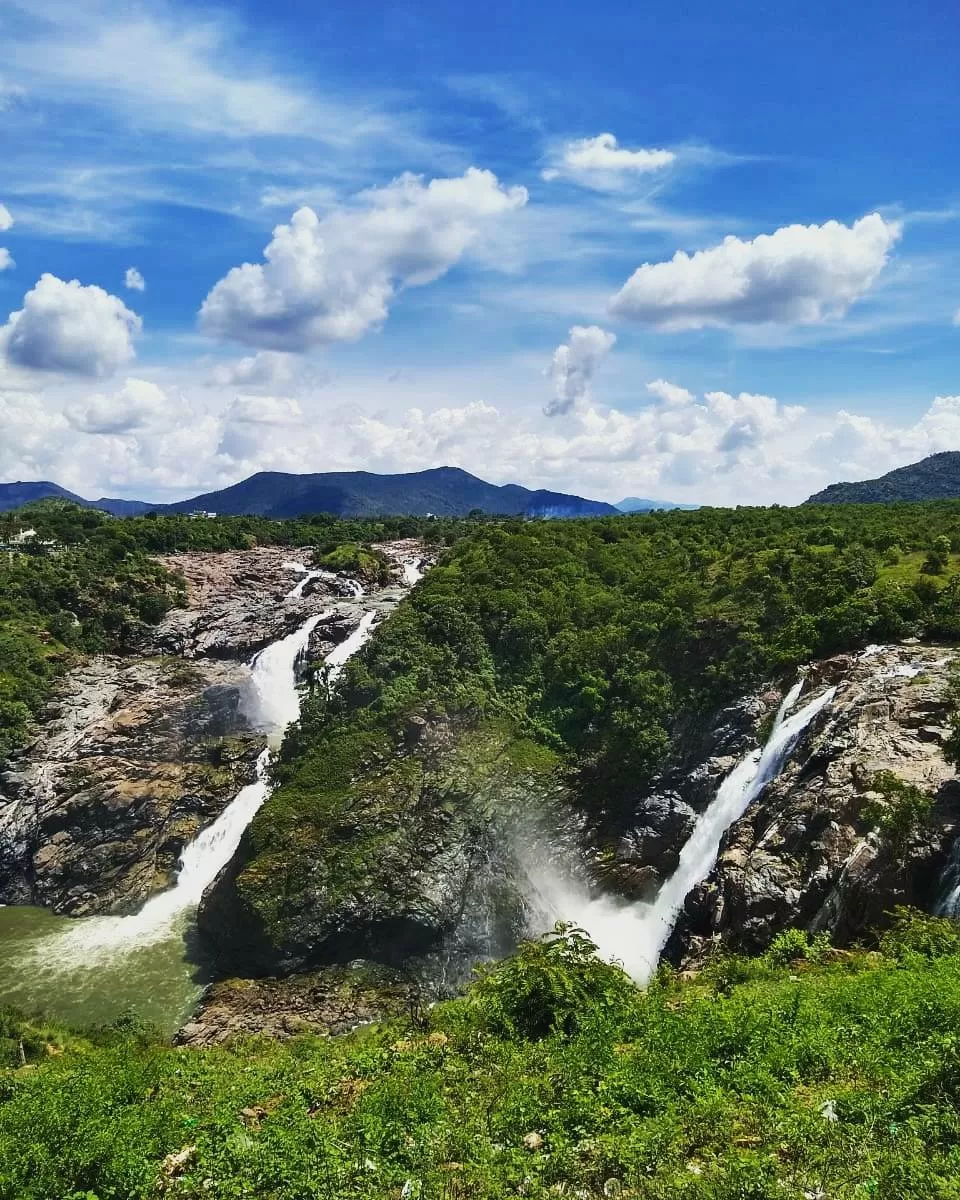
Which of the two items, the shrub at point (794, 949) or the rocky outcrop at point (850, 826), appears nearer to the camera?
the shrub at point (794, 949)

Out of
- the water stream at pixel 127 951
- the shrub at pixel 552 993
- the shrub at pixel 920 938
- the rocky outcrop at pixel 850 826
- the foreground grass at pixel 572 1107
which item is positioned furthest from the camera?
the water stream at pixel 127 951

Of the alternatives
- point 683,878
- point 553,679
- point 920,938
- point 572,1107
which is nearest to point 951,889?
point 920,938

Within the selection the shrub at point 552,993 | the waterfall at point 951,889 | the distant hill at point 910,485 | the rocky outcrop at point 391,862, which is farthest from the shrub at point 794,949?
the distant hill at point 910,485

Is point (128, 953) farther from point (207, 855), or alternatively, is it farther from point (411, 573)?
point (411, 573)

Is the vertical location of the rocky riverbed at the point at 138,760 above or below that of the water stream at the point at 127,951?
above

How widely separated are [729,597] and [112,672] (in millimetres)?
37424

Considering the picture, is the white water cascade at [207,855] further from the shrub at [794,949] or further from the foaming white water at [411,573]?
the shrub at [794,949]

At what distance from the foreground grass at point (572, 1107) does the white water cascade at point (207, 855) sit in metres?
17.6

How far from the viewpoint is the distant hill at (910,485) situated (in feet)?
355

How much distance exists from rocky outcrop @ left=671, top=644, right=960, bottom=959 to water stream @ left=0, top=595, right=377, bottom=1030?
18186 millimetres

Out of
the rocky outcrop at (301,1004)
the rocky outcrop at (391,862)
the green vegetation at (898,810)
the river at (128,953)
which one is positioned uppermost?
the green vegetation at (898,810)

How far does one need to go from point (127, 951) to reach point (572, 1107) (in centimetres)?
2592

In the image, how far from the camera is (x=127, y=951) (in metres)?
29.6

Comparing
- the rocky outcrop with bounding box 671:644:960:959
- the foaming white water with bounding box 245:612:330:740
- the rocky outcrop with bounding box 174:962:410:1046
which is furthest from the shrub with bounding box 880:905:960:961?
the foaming white water with bounding box 245:612:330:740
